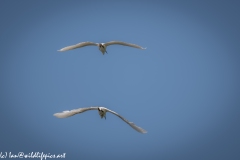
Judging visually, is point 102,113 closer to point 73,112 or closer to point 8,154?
point 73,112

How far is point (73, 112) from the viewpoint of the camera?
20.8m

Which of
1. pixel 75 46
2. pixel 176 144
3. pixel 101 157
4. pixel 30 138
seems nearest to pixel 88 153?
pixel 101 157

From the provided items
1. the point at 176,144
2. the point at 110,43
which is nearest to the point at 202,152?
the point at 176,144

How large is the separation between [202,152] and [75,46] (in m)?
32.4

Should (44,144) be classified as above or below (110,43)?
above

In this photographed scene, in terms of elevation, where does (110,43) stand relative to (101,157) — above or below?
below

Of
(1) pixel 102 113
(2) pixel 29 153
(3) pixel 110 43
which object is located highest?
(2) pixel 29 153

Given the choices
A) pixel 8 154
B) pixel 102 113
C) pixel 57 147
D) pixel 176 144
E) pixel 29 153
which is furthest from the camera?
pixel 176 144

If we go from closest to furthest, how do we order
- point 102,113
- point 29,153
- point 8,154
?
point 102,113, point 8,154, point 29,153

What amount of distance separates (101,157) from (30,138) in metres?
7.76

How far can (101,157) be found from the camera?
5672 cm

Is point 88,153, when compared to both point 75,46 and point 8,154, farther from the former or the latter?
point 75,46

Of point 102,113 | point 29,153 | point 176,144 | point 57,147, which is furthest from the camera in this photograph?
point 176,144

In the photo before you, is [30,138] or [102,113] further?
[30,138]
